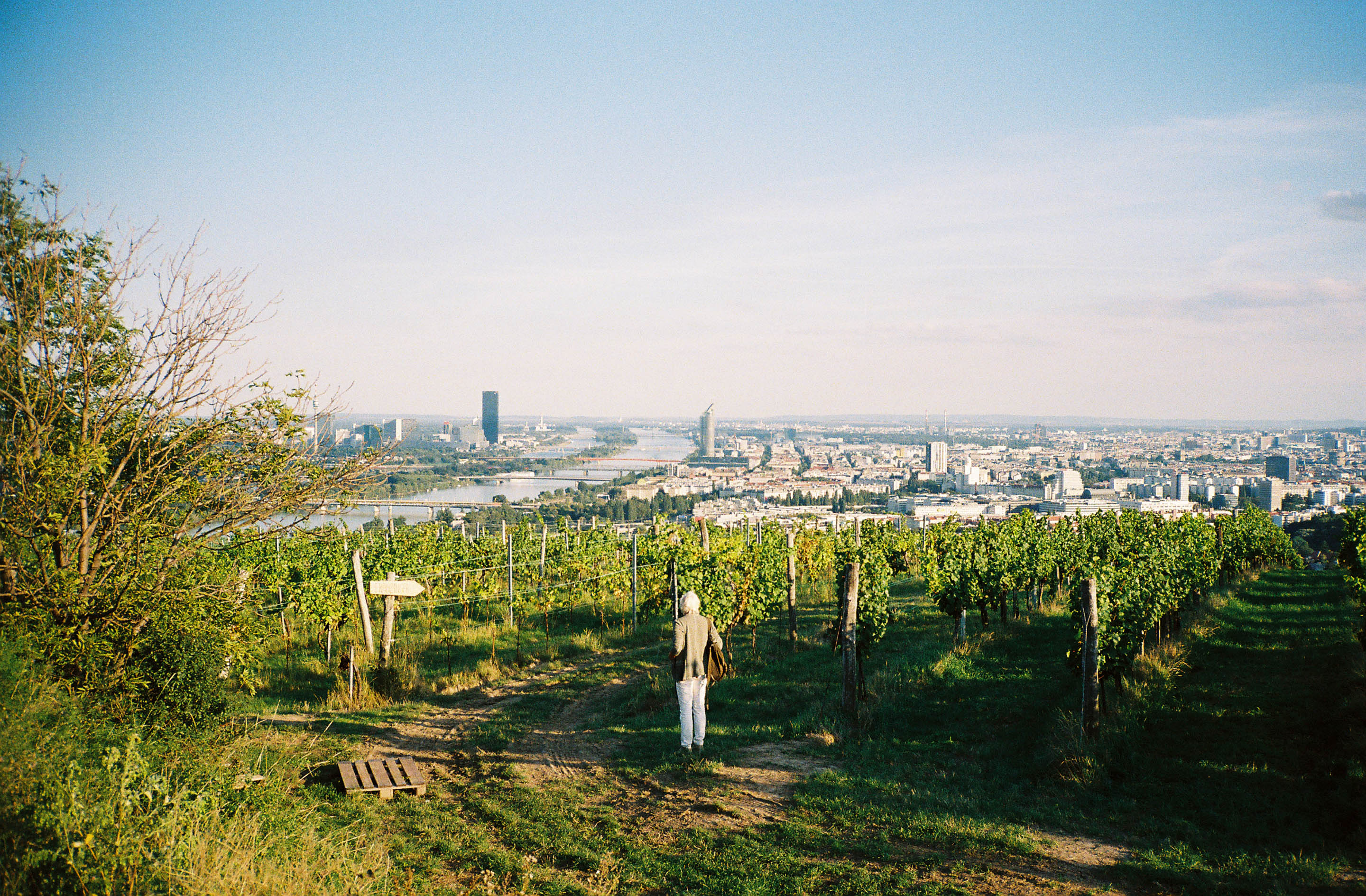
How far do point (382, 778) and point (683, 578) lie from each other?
6558 millimetres

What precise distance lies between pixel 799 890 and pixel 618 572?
1354 cm

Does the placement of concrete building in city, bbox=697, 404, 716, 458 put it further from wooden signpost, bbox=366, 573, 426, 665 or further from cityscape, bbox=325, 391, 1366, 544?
wooden signpost, bbox=366, 573, 426, 665

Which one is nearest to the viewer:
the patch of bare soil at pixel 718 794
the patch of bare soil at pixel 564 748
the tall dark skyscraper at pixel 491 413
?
the patch of bare soil at pixel 718 794

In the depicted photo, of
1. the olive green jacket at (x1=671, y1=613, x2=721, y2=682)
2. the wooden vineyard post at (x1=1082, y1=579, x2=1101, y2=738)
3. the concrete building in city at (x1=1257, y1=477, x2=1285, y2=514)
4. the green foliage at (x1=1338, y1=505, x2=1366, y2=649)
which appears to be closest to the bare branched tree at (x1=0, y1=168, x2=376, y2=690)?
the olive green jacket at (x1=671, y1=613, x2=721, y2=682)

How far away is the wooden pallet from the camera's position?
7305 millimetres

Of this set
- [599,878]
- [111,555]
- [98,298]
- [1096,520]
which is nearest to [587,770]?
[599,878]

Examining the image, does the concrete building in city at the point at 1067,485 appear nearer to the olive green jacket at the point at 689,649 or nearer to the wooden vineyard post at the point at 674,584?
the wooden vineyard post at the point at 674,584

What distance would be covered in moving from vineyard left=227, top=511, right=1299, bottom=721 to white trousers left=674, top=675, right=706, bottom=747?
2296mm

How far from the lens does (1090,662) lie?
8305mm

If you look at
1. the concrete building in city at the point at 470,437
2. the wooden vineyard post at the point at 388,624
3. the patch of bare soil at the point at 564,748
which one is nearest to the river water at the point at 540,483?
the wooden vineyard post at the point at 388,624

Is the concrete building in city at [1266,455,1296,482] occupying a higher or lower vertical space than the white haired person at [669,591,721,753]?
lower

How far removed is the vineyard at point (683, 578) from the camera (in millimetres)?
11438

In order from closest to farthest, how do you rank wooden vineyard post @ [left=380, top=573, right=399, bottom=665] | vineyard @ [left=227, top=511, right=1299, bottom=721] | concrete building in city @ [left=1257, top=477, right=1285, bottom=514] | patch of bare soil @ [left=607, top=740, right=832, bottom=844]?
patch of bare soil @ [left=607, top=740, right=832, bottom=844]
wooden vineyard post @ [left=380, top=573, right=399, bottom=665]
vineyard @ [left=227, top=511, right=1299, bottom=721]
concrete building in city @ [left=1257, top=477, right=1285, bottom=514]

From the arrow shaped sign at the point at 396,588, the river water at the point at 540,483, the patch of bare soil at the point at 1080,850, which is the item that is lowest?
the river water at the point at 540,483
